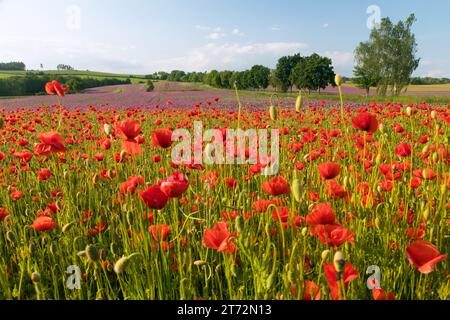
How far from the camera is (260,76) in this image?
61969 mm

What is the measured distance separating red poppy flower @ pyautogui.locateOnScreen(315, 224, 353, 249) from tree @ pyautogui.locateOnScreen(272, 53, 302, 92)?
58.3 metres

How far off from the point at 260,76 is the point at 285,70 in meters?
4.51

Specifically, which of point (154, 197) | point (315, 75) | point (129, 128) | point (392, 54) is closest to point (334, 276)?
point (154, 197)

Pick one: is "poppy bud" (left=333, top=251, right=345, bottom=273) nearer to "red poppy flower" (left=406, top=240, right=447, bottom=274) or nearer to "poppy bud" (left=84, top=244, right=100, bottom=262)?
"red poppy flower" (left=406, top=240, right=447, bottom=274)

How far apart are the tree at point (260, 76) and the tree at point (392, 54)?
23291mm

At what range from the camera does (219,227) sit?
1.47 m

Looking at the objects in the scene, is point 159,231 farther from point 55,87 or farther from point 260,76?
point 260,76

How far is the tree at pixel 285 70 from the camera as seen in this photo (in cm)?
5966

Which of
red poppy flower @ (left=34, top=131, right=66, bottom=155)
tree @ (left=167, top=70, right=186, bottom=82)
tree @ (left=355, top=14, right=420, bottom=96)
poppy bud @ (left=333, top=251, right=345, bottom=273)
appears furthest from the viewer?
tree @ (left=167, top=70, right=186, bottom=82)

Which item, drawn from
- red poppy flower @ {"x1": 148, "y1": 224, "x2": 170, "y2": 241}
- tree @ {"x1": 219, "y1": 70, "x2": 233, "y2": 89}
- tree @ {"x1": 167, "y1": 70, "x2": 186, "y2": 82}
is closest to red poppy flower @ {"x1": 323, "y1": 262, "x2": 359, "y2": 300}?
red poppy flower @ {"x1": 148, "y1": 224, "x2": 170, "y2": 241}

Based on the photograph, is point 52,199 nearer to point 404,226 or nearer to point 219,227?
point 219,227

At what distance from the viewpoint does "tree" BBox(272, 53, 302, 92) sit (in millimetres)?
59656
